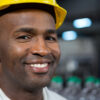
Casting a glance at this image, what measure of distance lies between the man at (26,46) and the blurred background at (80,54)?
1.44 metres

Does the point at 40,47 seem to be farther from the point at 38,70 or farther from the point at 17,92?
the point at 17,92

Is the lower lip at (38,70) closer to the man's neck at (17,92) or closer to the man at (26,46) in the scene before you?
the man at (26,46)

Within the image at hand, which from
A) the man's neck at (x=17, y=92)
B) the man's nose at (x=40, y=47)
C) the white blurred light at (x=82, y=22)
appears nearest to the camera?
the man's nose at (x=40, y=47)

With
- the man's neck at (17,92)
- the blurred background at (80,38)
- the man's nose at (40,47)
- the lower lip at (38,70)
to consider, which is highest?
the man's nose at (40,47)

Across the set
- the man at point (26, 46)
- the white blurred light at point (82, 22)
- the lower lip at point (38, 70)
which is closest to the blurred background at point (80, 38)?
the white blurred light at point (82, 22)

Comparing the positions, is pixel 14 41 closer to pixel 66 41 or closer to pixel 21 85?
pixel 21 85

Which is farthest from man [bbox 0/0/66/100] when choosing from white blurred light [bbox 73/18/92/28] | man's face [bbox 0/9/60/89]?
white blurred light [bbox 73/18/92/28]

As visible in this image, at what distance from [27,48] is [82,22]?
12.9 ft

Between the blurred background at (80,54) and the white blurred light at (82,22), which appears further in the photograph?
the white blurred light at (82,22)

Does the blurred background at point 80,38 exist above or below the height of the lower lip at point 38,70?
below

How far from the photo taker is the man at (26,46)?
1058mm

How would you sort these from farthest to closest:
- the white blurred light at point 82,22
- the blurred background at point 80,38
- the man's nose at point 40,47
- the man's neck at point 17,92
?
1. the white blurred light at point 82,22
2. the blurred background at point 80,38
3. the man's neck at point 17,92
4. the man's nose at point 40,47

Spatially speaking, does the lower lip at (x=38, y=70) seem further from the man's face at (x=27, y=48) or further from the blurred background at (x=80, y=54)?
the blurred background at (x=80, y=54)

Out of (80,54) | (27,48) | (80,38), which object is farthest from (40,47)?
(80,38)
